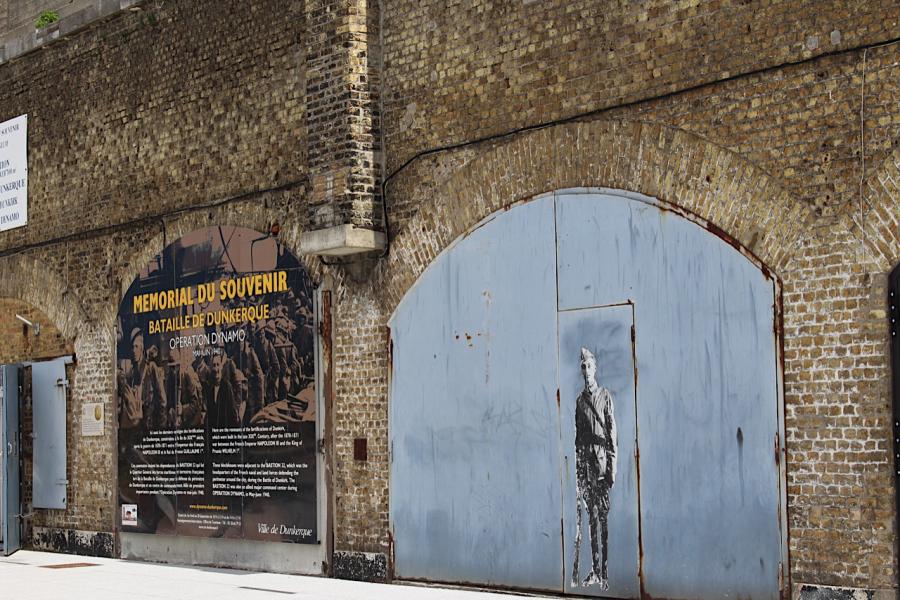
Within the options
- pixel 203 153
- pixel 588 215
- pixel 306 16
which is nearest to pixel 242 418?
pixel 203 153

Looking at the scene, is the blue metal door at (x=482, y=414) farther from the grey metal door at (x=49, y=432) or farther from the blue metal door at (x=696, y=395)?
the grey metal door at (x=49, y=432)

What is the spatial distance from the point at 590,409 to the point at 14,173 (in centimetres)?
1121

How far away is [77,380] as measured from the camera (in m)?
17.6

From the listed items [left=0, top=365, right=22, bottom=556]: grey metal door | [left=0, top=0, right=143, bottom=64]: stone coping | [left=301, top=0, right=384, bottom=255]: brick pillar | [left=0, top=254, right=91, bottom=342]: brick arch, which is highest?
[left=0, top=0, right=143, bottom=64]: stone coping

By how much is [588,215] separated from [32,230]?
1022cm

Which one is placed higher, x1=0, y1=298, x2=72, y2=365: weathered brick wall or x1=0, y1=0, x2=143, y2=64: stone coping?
x1=0, y1=0, x2=143, y2=64: stone coping

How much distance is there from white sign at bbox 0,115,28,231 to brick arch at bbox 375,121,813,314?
7.84 m

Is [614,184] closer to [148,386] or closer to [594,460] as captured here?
[594,460]

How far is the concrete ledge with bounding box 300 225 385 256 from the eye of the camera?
514 inches

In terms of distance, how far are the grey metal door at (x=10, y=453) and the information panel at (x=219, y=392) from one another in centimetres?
188

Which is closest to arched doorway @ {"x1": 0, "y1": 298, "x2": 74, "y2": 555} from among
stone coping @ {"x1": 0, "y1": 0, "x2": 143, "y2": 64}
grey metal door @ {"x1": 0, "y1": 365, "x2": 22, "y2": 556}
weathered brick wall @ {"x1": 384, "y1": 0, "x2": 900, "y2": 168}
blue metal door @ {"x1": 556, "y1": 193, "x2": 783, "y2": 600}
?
grey metal door @ {"x1": 0, "y1": 365, "x2": 22, "y2": 556}

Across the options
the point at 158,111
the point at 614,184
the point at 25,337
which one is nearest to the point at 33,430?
the point at 25,337

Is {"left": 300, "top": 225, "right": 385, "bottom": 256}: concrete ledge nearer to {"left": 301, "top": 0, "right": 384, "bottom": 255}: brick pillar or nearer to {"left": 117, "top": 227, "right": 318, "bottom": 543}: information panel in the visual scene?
{"left": 301, "top": 0, "right": 384, "bottom": 255}: brick pillar

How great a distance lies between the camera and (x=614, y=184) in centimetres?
1109
